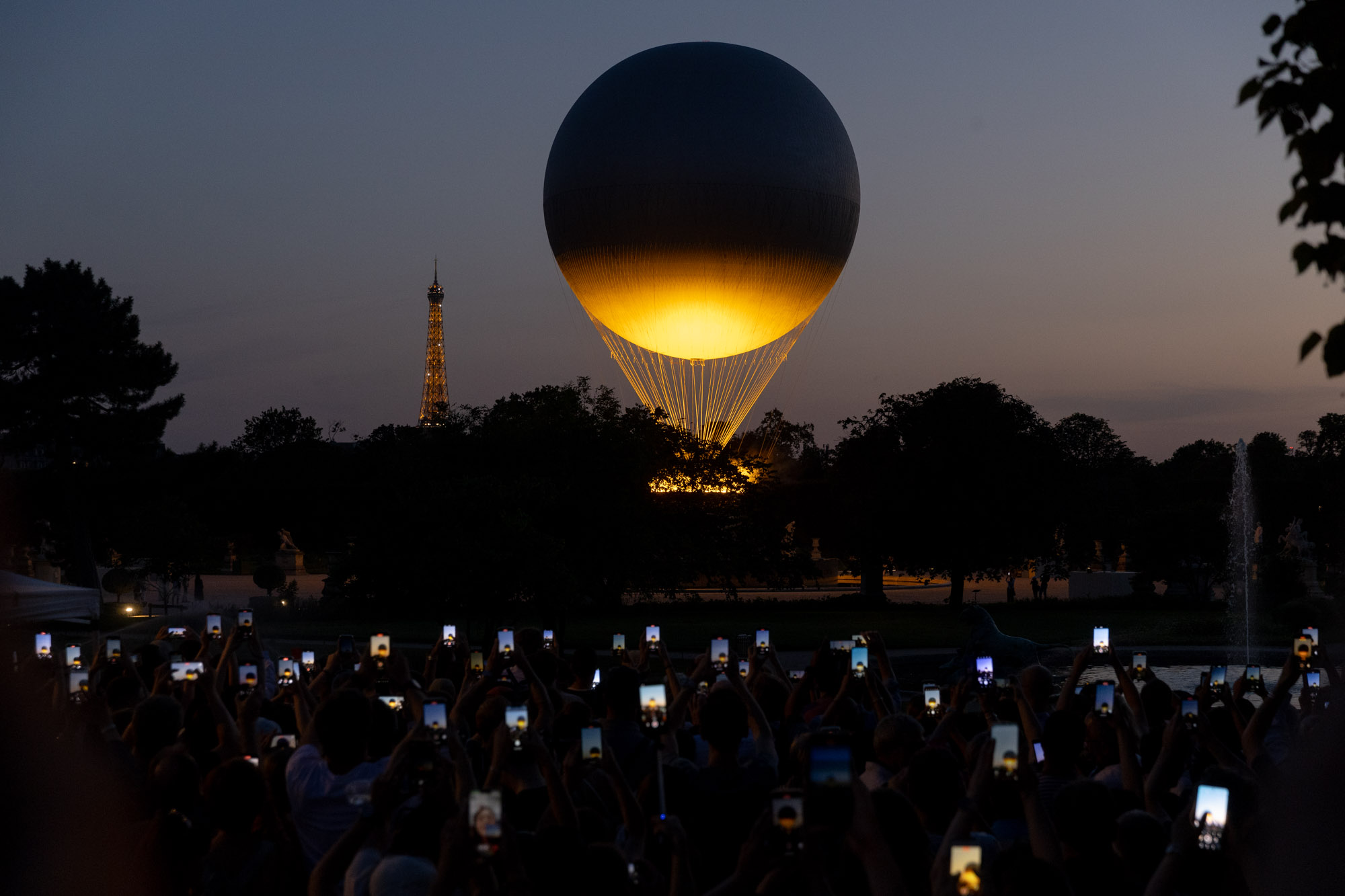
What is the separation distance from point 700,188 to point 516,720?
38.8 m

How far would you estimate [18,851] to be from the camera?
4.47m

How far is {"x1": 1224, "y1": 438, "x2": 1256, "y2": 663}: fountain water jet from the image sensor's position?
3884 centimetres

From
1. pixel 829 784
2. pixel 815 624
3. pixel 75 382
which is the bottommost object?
pixel 815 624

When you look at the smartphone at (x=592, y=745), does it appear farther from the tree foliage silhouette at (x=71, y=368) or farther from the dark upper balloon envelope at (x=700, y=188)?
the tree foliage silhouette at (x=71, y=368)

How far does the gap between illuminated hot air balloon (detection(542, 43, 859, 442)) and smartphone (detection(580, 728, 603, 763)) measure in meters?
38.6

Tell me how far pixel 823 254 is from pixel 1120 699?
135 ft

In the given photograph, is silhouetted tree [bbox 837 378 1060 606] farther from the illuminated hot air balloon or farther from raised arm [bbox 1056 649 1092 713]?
raised arm [bbox 1056 649 1092 713]

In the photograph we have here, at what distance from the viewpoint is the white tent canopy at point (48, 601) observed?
61.8 feet

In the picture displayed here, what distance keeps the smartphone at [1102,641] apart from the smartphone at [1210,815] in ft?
15.5

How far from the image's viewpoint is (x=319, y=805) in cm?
598

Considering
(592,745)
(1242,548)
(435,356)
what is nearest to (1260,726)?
(592,745)

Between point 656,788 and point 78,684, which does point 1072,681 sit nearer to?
point 656,788

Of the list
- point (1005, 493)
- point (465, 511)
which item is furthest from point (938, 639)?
point (1005, 493)

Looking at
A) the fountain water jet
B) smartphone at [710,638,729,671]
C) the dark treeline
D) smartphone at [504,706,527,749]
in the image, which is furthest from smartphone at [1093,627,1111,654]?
the dark treeline
